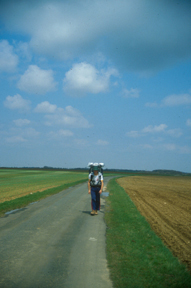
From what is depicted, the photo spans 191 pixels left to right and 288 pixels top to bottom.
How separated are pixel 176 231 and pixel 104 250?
4.12 m

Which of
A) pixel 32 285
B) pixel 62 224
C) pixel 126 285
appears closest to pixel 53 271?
pixel 32 285

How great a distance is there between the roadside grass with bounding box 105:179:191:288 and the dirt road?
27 cm

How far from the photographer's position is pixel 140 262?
5.71 meters

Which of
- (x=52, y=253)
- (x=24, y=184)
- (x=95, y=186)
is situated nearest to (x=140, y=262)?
(x=52, y=253)

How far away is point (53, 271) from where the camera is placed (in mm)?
5090

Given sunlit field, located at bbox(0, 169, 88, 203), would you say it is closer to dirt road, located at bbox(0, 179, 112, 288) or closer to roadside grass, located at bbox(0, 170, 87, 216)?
roadside grass, located at bbox(0, 170, 87, 216)

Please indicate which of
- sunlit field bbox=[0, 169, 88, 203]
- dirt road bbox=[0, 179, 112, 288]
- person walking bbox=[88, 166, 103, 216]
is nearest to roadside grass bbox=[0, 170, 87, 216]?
sunlit field bbox=[0, 169, 88, 203]

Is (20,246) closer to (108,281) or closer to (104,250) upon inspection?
(104,250)

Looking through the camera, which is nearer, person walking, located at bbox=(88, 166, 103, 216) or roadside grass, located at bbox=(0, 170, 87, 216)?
person walking, located at bbox=(88, 166, 103, 216)

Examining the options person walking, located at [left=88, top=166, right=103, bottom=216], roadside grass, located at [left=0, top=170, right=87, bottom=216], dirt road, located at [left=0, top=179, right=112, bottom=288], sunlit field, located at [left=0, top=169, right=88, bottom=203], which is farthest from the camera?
sunlit field, located at [left=0, top=169, right=88, bottom=203]

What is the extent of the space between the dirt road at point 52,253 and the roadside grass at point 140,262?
0.89ft

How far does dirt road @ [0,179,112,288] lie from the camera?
4.68 m

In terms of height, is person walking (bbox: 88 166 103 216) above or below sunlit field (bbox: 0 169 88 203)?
above

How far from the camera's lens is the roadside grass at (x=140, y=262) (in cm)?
471
